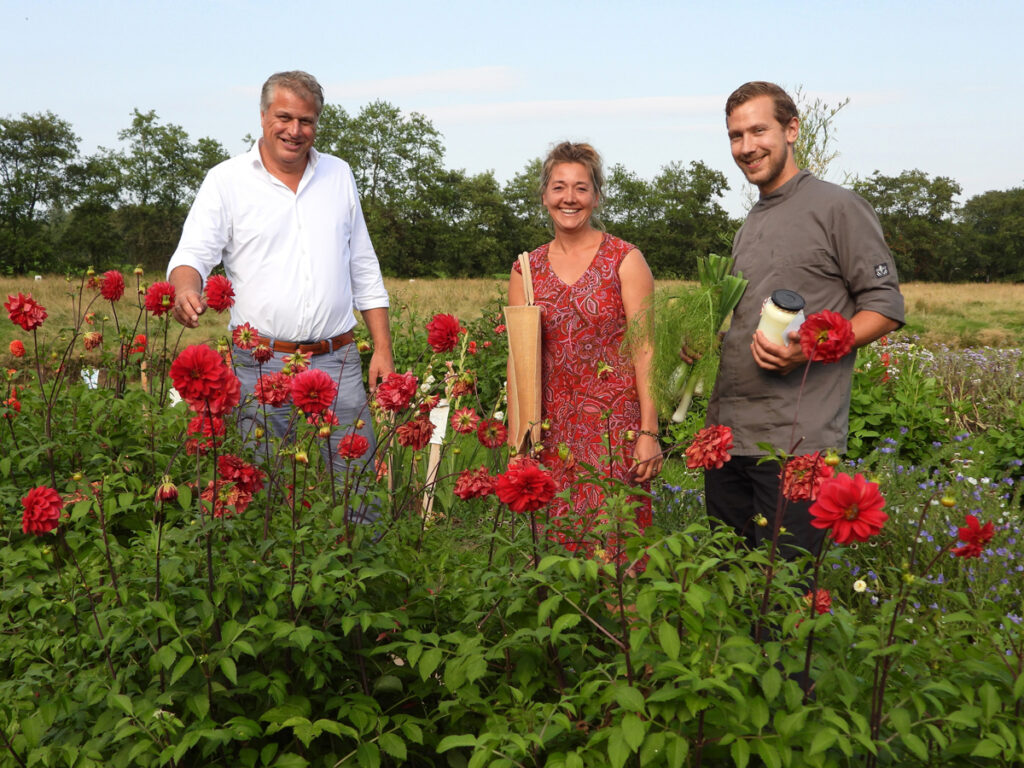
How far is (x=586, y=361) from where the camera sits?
3.46 m

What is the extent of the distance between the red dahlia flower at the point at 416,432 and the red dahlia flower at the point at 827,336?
43.5 inches

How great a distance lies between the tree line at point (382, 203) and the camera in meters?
52.8

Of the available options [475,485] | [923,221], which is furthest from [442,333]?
[923,221]

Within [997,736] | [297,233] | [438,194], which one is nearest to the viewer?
[997,736]

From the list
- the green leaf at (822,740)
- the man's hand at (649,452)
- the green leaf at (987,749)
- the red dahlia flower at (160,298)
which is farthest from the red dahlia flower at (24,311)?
the green leaf at (987,749)

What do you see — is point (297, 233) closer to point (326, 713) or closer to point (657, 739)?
point (326, 713)

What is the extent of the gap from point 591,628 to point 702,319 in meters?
1.16

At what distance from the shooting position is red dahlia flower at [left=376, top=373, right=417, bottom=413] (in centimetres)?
226

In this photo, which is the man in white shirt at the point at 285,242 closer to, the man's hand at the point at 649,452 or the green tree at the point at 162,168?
the man's hand at the point at 649,452

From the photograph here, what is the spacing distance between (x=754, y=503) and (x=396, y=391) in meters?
1.44

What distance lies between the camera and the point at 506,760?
1.61m

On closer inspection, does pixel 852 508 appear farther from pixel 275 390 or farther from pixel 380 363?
pixel 380 363

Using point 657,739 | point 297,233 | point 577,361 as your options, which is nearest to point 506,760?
point 657,739

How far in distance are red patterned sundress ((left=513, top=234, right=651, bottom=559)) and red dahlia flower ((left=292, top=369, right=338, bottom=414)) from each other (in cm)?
148
